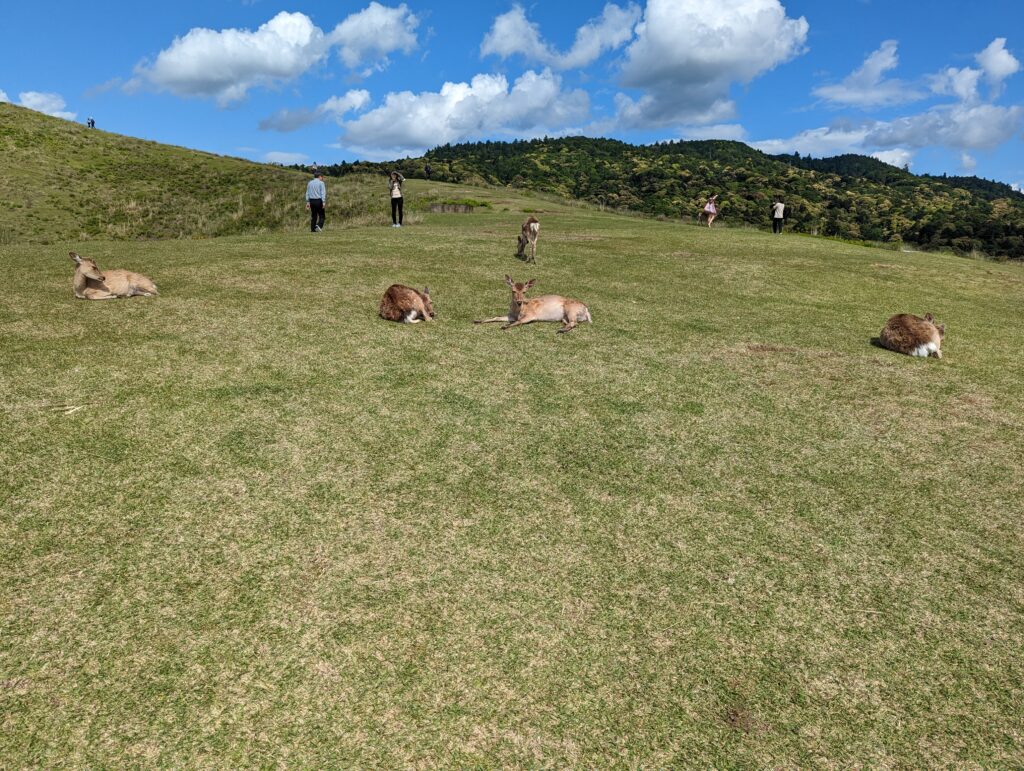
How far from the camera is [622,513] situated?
16.5 ft

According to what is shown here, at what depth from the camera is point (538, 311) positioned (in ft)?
34.0

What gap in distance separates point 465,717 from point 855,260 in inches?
814

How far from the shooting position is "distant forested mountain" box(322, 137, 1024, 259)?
180ft

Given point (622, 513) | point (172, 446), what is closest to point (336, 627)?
point (622, 513)

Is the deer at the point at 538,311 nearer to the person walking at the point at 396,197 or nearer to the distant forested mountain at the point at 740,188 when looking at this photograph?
the person walking at the point at 396,197

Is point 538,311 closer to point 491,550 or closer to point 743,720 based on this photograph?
point 491,550

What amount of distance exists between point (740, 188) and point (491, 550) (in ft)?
293

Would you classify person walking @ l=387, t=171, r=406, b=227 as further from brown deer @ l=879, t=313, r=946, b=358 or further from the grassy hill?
brown deer @ l=879, t=313, r=946, b=358

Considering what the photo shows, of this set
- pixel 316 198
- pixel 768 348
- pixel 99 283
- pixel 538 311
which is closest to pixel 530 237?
pixel 538 311

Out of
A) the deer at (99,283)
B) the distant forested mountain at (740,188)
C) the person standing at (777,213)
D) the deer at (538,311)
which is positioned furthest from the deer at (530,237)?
the distant forested mountain at (740,188)

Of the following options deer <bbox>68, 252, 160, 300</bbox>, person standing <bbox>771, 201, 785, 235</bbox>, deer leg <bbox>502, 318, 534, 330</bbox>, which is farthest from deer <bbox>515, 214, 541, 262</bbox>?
person standing <bbox>771, 201, 785, 235</bbox>

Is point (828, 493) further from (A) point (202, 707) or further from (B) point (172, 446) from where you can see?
(B) point (172, 446)

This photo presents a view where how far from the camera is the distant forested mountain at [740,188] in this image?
180ft

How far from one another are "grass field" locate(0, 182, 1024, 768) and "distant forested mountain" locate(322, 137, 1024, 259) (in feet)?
113
